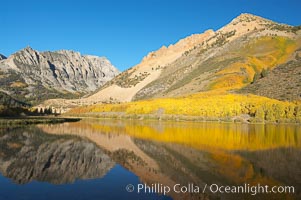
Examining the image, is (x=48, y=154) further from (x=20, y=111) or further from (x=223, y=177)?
(x=20, y=111)

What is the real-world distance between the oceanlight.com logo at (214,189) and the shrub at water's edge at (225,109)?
277 feet

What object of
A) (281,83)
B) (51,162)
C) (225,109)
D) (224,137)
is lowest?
(51,162)

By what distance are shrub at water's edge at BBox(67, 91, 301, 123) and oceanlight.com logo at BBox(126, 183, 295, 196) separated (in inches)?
3319

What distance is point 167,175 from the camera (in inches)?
947

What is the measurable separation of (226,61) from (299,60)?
50556mm

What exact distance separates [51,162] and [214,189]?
15.7 meters

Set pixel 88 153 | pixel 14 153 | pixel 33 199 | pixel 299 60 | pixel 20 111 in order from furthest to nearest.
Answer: pixel 299 60
pixel 20 111
pixel 88 153
pixel 14 153
pixel 33 199

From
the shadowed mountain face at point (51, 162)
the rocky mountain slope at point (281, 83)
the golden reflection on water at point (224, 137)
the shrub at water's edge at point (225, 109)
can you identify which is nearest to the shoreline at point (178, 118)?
the shrub at water's edge at point (225, 109)

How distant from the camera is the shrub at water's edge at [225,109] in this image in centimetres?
9956

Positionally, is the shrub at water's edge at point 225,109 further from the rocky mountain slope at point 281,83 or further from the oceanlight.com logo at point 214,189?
the oceanlight.com logo at point 214,189

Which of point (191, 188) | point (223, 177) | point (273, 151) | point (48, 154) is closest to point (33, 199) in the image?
point (191, 188)

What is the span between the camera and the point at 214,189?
1977 cm

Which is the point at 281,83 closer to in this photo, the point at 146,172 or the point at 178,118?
the point at 178,118

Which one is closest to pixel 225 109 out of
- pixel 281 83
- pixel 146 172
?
pixel 281 83
